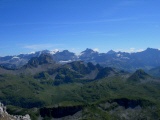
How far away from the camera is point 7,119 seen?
577 feet

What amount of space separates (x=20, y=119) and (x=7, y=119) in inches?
671

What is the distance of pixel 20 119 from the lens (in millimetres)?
192125

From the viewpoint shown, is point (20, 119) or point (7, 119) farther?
point (20, 119)
